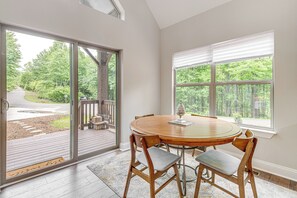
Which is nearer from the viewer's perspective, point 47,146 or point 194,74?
point 47,146

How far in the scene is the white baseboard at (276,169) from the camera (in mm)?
2116

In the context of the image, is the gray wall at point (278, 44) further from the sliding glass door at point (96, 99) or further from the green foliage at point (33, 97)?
the green foliage at point (33, 97)

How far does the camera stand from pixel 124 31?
10.4 feet

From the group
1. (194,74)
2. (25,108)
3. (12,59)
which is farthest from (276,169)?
(12,59)

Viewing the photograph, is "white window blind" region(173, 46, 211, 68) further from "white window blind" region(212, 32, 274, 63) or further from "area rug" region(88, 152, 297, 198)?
"area rug" region(88, 152, 297, 198)

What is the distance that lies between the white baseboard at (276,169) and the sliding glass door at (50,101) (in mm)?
2586

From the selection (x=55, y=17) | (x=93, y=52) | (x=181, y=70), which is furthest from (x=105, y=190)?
(x=181, y=70)

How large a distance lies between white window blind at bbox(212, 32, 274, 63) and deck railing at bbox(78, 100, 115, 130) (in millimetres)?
2308

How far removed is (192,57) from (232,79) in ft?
3.12

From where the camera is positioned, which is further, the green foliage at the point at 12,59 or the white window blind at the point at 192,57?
the white window blind at the point at 192,57

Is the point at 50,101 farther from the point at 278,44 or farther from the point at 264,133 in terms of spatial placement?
the point at 278,44

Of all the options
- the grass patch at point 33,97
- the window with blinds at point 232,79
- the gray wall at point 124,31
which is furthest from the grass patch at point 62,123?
the window with blinds at point 232,79

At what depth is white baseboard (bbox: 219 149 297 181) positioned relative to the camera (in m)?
2.12

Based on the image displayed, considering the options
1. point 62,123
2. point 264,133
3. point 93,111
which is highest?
point 93,111
